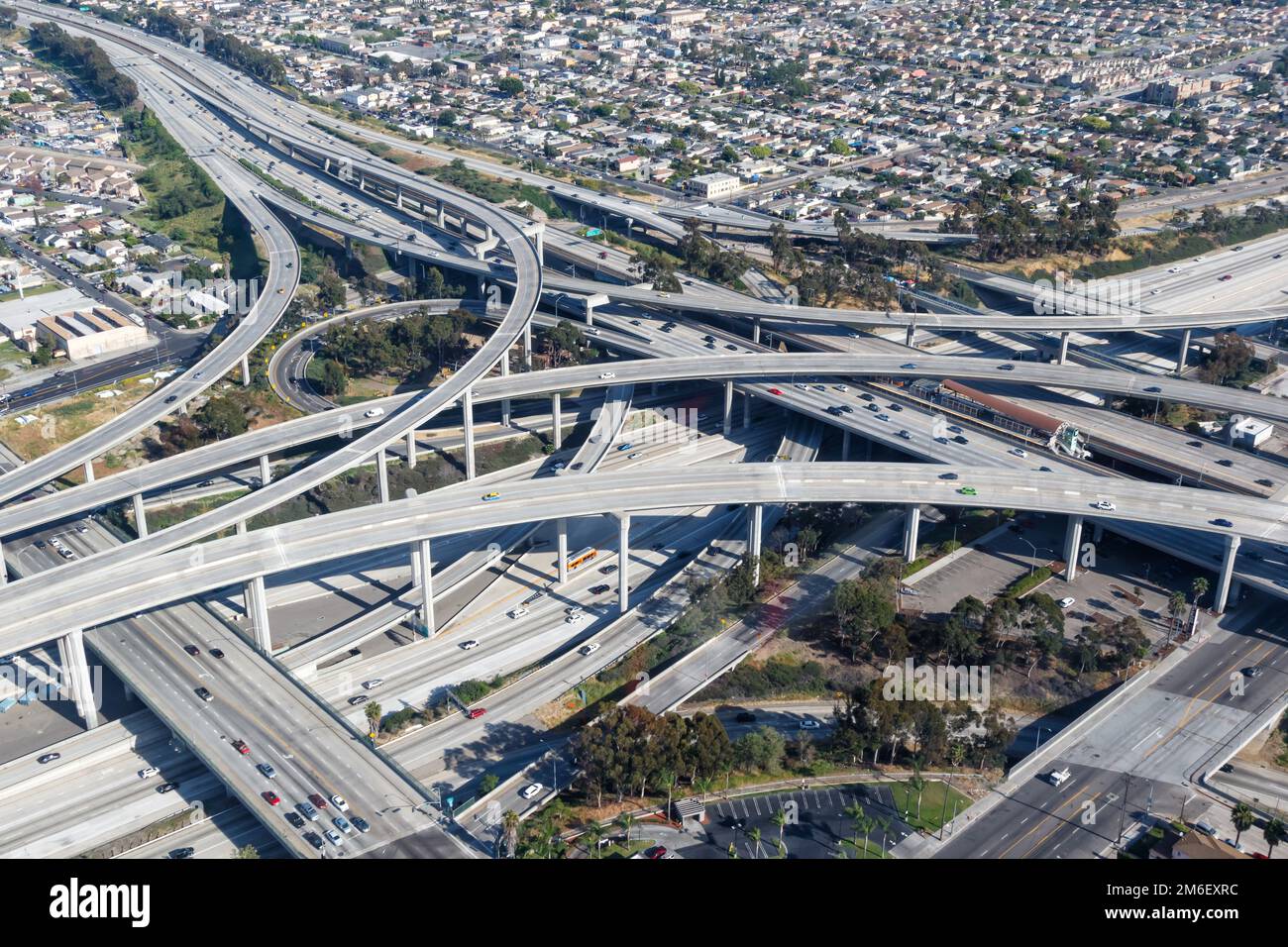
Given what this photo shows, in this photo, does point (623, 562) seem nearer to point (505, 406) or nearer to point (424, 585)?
point (424, 585)

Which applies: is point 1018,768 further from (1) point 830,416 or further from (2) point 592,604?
(1) point 830,416

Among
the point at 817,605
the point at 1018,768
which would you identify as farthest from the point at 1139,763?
the point at 817,605

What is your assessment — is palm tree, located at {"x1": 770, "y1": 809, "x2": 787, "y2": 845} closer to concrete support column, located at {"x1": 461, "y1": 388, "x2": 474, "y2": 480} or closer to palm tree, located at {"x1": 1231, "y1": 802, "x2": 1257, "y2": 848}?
palm tree, located at {"x1": 1231, "y1": 802, "x2": 1257, "y2": 848}

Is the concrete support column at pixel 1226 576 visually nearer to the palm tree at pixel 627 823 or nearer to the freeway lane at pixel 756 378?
the freeway lane at pixel 756 378

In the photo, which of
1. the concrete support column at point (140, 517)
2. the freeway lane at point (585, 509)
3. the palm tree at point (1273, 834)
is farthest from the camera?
the concrete support column at point (140, 517)

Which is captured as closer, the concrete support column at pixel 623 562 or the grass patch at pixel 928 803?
the grass patch at pixel 928 803

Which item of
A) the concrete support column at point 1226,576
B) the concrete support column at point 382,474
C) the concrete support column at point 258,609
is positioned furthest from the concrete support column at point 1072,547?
the concrete support column at point 258,609

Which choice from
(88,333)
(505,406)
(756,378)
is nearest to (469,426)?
(505,406)
